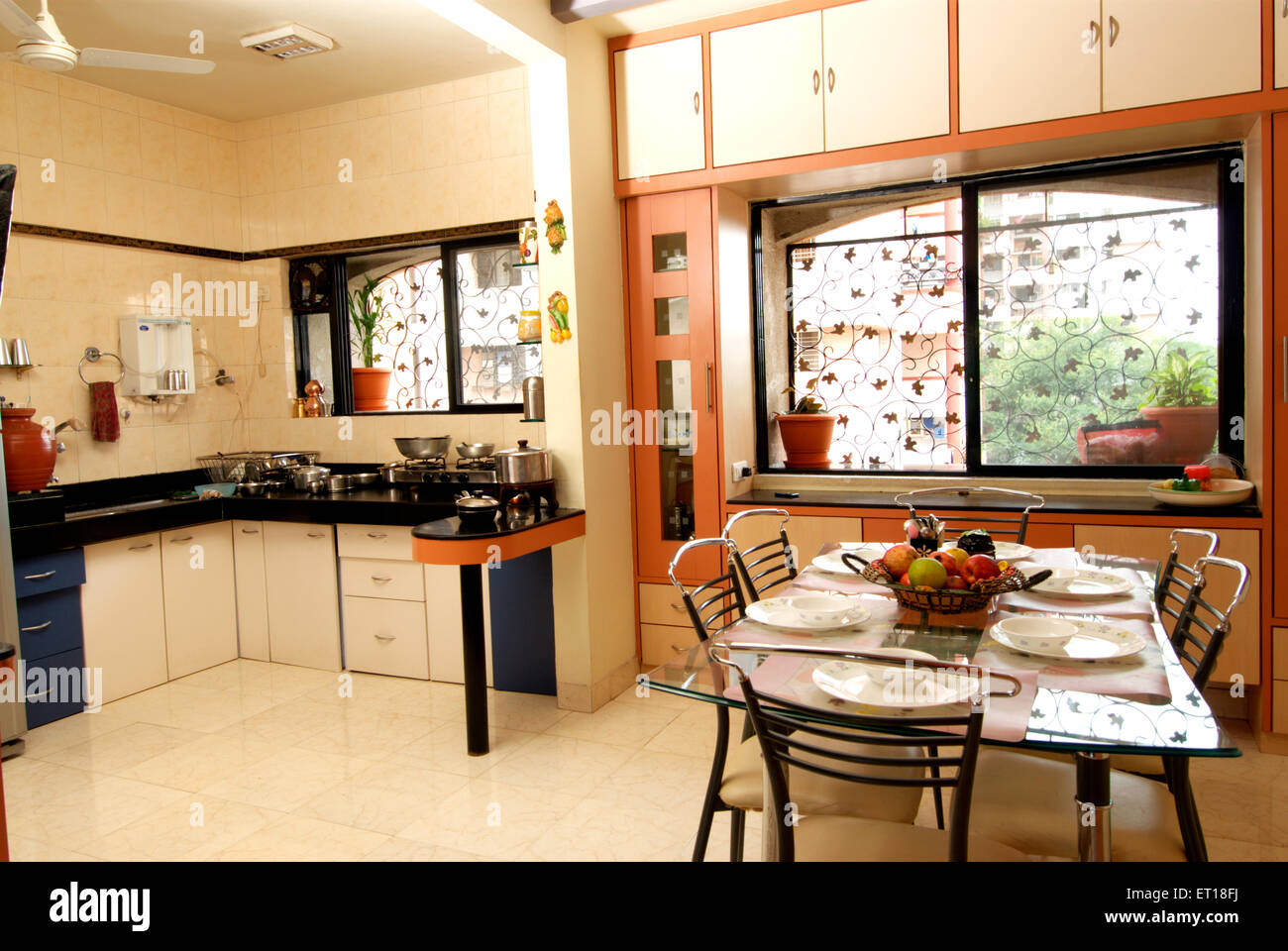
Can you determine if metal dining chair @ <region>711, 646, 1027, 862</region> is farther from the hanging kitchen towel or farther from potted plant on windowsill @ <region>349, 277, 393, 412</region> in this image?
the hanging kitchen towel

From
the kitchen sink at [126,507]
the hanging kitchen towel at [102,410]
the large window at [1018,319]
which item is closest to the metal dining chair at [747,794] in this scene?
the large window at [1018,319]

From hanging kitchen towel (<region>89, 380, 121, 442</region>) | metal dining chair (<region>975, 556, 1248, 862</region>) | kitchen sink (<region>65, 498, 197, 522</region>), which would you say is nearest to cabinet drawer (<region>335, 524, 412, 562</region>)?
kitchen sink (<region>65, 498, 197, 522</region>)

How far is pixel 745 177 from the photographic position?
12.3ft

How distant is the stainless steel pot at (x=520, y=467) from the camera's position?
3654mm

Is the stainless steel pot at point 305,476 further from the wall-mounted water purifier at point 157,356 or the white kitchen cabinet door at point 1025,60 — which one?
the white kitchen cabinet door at point 1025,60

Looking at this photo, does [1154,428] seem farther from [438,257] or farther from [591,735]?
→ [438,257]

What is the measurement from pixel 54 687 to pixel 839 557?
325 cm

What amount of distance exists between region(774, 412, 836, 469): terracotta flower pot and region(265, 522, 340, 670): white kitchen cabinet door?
2207mm

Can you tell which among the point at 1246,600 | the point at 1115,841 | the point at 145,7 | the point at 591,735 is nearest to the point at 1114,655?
the point at 1115,841

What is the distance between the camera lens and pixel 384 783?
3115 mm

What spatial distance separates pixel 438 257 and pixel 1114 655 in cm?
392

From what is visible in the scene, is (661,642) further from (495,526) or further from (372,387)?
(372,387)

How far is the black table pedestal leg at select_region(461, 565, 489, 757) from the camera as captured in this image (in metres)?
3.31

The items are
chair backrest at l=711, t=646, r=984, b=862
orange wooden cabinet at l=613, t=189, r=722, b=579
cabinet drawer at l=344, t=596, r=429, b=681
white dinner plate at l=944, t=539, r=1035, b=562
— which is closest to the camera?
chair backrest at l=711, t=646, r=984, b=862
